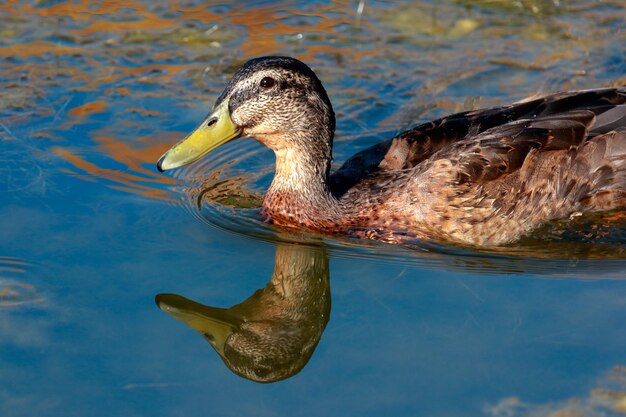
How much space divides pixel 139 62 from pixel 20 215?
3.57 metres

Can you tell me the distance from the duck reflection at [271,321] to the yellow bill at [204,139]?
1054mm

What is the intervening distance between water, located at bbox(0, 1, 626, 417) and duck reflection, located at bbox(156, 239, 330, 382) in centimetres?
5

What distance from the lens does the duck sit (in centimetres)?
853

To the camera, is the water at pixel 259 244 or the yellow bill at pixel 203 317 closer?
the water at pixel 259 244

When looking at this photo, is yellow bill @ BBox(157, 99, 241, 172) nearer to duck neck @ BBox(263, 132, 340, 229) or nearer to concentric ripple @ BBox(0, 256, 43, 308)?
duck neck @ BBox(263, 132, 340, 229)

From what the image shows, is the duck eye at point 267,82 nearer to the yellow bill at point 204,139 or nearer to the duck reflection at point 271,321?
the yellow bill at point 204,139

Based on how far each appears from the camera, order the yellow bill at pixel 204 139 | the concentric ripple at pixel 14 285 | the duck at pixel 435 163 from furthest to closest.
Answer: the duck at pixel 435 163
the yellow bill at pixel 204 139
the concentric ripple at pixel 14 285

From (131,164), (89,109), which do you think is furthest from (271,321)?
(89,109)

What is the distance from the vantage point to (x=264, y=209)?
30.1 ft

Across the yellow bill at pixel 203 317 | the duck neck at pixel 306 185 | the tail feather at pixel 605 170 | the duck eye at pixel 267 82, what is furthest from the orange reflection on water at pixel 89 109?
the tail feather at pixel 605 170

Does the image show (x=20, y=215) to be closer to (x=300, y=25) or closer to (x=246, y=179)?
(x=246, y=179)

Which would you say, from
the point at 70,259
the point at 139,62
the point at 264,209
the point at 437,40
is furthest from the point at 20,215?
the point at 437,40

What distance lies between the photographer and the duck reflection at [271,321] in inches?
273

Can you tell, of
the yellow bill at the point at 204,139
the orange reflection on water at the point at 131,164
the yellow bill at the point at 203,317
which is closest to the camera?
the yellow bill at the point at 203,317
